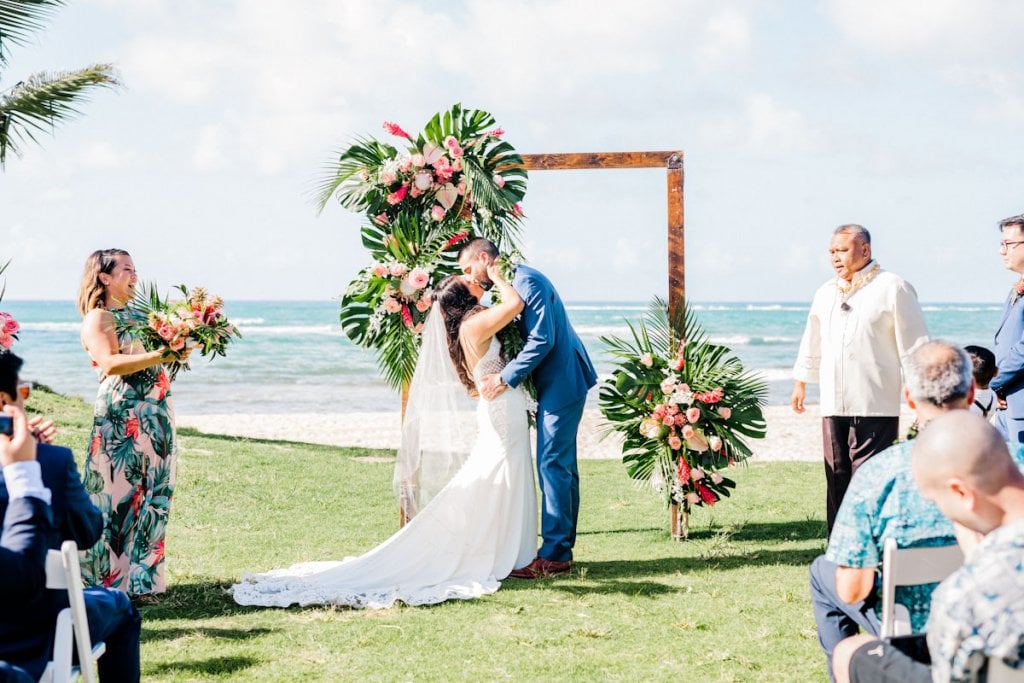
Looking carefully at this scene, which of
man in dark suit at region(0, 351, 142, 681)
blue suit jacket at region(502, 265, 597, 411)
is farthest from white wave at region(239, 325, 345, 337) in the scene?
man in dark suit at region(0, 351, 142, 681)

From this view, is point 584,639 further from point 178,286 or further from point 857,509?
point 178,286

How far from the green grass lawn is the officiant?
841mm

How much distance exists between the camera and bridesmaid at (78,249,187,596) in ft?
18.1

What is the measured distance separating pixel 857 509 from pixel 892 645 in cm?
45

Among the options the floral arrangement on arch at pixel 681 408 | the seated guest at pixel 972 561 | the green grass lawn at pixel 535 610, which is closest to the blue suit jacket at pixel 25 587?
the green grass lawn at pixel 535 610

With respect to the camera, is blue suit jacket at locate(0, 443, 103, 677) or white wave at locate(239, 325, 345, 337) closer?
blue suit jacket at locate(0, 443, 103, 677)

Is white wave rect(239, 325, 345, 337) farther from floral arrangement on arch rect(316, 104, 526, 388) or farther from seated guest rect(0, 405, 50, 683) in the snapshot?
seated guest rect(0, 405, 50, 683)

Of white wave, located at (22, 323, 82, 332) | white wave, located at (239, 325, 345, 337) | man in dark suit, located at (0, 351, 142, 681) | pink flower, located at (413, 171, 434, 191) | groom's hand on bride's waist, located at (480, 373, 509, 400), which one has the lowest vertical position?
man in dark suit, located at (0, 351, 142, 681)

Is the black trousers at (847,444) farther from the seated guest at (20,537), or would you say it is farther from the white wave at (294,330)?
the white wave at (294,330)

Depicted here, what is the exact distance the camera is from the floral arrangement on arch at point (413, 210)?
6664 mm

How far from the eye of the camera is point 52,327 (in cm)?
5434

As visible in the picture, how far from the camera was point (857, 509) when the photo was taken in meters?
3.21

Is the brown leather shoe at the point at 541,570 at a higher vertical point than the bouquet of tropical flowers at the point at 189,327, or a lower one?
lower

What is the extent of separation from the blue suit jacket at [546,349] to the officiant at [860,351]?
4.61 feet
